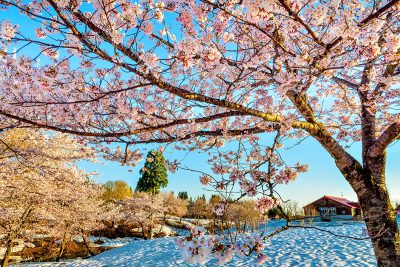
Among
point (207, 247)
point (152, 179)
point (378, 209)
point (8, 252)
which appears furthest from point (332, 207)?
point (207, 247)

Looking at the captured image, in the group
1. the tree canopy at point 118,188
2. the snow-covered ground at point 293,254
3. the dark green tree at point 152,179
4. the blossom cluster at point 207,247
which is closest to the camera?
the blossom cluster at point 207,247

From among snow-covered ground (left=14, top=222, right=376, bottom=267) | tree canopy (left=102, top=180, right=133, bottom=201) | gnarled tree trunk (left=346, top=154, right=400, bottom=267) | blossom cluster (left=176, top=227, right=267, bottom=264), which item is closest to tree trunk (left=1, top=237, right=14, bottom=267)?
snow-covered ground (left=14, top=222, right=376, bottom=267)

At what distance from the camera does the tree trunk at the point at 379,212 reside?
354cm

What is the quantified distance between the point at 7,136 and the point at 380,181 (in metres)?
12.9

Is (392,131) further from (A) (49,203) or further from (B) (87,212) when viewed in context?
(B) (87,212)

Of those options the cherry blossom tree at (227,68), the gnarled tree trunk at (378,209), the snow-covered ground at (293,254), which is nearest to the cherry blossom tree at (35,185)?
the snow-covered ground at (293,254)

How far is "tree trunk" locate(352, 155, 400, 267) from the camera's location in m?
3.54

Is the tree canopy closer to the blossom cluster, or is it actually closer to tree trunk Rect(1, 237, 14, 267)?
tree trunk Rect(1, 237, 14, 267)

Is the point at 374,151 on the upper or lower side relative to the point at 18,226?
upper

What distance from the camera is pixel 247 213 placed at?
3016 cm

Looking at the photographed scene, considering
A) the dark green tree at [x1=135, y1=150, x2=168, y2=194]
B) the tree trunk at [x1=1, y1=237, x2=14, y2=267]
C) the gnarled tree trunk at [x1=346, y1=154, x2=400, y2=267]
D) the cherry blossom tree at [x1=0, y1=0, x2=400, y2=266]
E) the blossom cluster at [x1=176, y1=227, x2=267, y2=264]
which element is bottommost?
the tree trunk at [x1=1, y1=237, x2=14, y2=267]

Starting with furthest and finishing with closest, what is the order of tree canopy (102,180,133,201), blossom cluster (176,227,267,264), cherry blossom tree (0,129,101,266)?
tree canopy (102,180,133,201) → cherry blossom tree (0,129,101,266) → blossom cluster (176,227,267,264)

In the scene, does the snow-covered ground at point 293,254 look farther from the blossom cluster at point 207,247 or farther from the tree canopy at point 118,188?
the tree canopy at point 118,188

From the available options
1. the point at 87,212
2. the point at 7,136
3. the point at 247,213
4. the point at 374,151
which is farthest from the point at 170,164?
the point at 247,213
